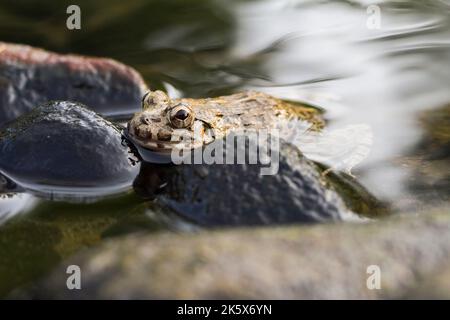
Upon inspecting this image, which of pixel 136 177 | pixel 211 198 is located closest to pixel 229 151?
pixel 211 198

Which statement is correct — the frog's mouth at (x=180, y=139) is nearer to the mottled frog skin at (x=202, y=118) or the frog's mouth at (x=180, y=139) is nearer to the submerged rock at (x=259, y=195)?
the mottled frog skin at (x=202, y=118)

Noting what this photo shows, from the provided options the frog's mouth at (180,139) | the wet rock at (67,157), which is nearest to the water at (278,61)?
the wet rock at (67,157)

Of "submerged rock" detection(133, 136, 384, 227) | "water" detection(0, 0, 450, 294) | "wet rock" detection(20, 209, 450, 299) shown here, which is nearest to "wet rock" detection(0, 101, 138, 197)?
"water" detection(0, 0, 450, 294)

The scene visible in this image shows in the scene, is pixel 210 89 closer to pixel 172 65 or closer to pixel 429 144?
pixel 172 65

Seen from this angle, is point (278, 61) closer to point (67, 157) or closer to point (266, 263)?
point (67, 157)

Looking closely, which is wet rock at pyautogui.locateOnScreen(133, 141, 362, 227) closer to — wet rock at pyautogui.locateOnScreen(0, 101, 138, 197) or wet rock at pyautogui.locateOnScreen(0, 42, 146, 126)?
wet rock at pyautogui.locateOnScreen(0, 101, 138, 197)
